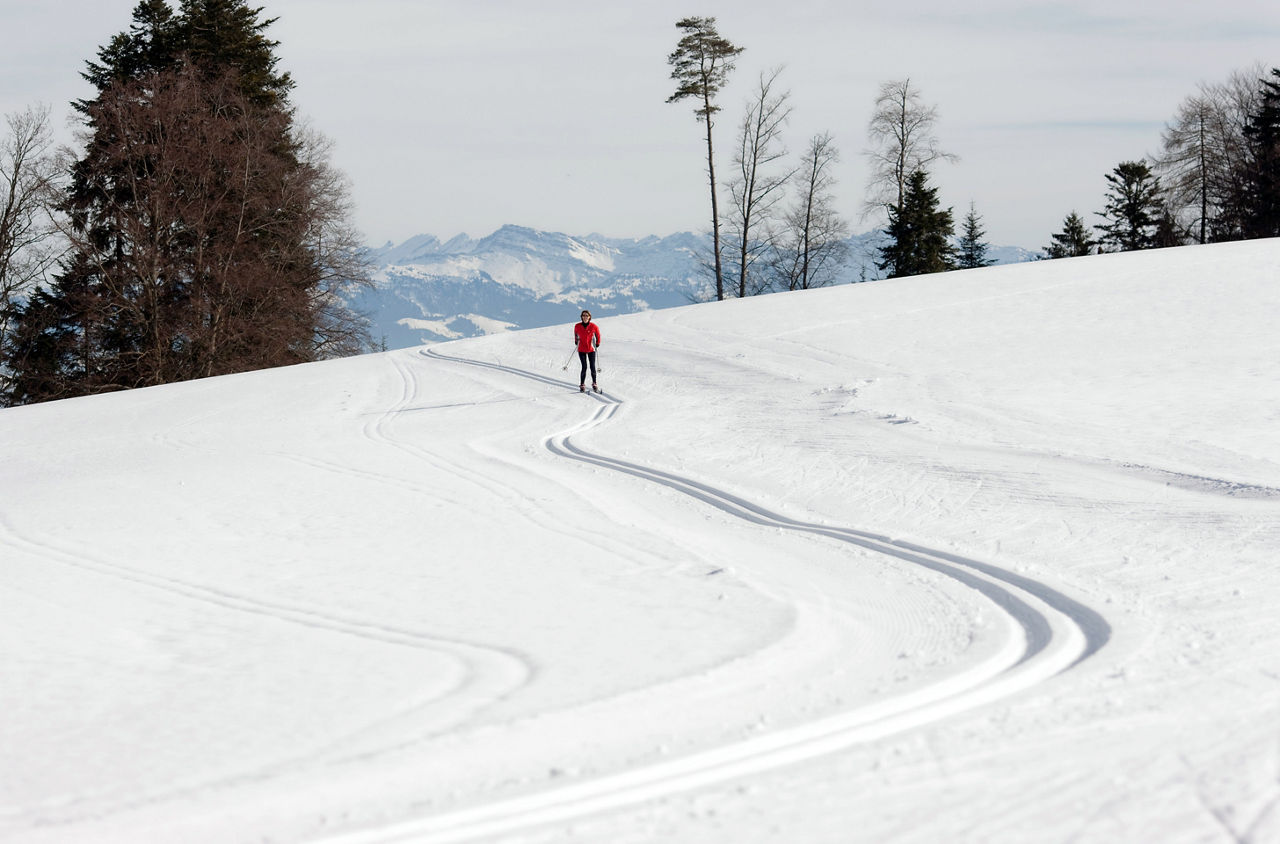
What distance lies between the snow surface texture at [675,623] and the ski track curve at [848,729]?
2 cm

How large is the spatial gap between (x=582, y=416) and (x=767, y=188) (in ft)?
104

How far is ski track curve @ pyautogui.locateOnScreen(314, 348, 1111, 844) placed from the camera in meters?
3.76

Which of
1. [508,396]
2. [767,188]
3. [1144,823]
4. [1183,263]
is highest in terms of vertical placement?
[767,188]

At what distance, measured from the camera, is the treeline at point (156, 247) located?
3094 cm

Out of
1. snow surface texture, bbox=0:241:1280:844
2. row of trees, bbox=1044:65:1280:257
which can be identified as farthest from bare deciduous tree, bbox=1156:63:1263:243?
snow surface texture, bbox=0:241:1280:844

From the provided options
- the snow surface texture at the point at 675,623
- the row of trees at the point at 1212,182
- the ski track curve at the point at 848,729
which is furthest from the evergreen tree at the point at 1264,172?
the ski track curve at the point at 848,729

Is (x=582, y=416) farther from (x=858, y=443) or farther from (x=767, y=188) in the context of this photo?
(x=767, y=188)

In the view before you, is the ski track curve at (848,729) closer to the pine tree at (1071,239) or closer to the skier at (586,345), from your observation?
the skier at (586,345)

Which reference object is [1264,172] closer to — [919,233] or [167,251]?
[919,233]

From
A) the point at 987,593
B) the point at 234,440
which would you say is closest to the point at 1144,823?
the point at 987,593

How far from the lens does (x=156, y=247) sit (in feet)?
102

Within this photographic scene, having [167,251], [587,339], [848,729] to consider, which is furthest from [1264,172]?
[848,729]

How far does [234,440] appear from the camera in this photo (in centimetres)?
1609

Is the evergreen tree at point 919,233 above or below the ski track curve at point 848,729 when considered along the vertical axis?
above
